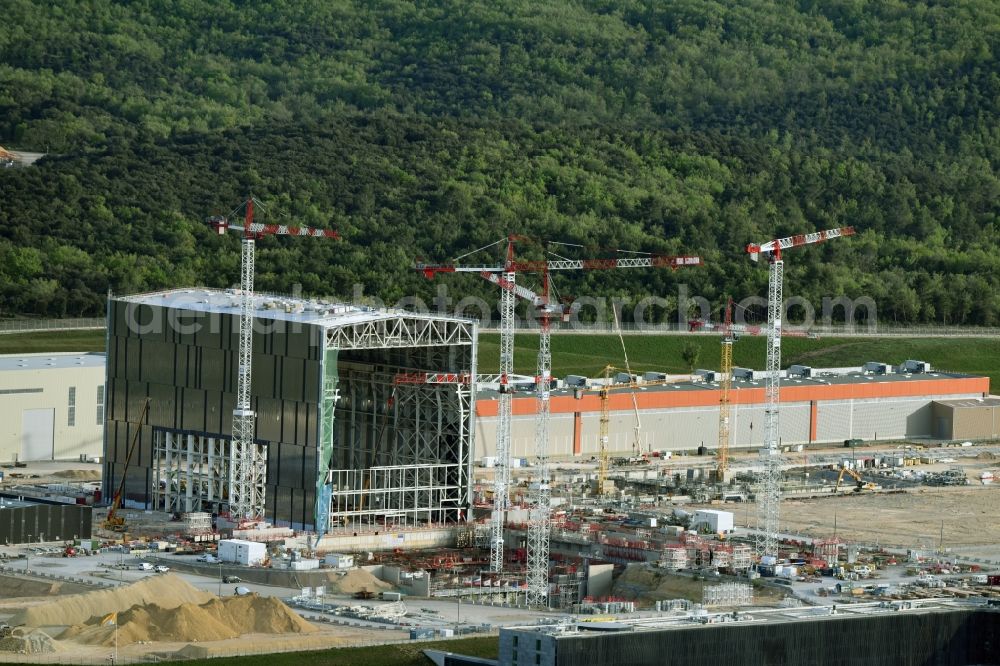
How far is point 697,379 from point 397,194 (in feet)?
175

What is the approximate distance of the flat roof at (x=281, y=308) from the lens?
83875 mm

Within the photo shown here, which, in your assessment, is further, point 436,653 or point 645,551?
point 645,551

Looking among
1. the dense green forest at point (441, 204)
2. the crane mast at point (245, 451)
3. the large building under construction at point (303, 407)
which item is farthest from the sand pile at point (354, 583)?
the dense green forest at point (441, 204)

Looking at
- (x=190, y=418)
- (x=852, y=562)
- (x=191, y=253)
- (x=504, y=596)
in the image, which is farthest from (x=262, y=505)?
(x=191, y=253)

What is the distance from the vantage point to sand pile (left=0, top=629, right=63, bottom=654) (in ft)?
200

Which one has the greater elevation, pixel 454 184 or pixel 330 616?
pixel 454 184

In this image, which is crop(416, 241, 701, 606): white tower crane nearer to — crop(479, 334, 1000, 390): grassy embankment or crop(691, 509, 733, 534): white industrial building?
crop(691, 509, 733, 534): white industrial building

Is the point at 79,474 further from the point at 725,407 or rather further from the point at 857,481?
the point at 857,481

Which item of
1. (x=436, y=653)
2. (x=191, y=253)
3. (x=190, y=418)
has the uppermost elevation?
(x=191, y=253)

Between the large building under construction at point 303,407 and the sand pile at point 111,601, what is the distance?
14694 millimetres

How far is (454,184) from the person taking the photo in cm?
16700

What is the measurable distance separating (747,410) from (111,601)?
5293 cm

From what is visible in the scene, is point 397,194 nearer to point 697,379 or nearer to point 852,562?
point 697,379

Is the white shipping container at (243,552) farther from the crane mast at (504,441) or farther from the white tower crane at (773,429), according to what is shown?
the white tower crane at (773,429)
